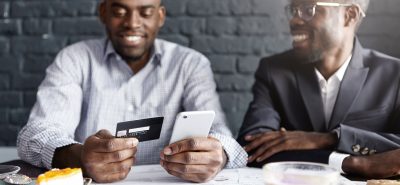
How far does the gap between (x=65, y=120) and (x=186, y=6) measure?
0.57 metres

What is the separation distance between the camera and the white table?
1.39m

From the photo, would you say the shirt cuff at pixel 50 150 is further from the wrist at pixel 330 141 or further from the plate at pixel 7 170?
the wrist at pixel 330 141

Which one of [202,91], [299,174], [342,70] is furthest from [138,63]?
[299,174]

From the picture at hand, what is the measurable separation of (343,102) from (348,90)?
0.14 feet

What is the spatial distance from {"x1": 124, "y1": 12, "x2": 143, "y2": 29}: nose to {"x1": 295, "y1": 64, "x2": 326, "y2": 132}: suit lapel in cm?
57

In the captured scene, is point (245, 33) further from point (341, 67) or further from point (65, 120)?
point (65, 120)

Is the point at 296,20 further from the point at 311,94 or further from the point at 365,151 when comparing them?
the point at 365,151

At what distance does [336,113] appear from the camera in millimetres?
1812

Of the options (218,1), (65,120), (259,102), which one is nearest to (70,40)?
(65,120)

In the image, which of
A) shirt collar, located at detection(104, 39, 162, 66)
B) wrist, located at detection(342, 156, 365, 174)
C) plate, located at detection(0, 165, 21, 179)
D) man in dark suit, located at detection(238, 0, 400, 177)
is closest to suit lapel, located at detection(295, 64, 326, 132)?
man in dark suit, located at detection(238, 0, 400, 177)

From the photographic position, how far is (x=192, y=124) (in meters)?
1.41

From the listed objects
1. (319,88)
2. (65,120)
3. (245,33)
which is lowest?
(65,120)

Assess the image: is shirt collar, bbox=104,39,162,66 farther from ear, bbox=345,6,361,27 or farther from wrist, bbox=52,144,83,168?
ear, bbox=345,6,361,27

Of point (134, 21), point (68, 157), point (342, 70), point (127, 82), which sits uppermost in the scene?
point (134, 21)
